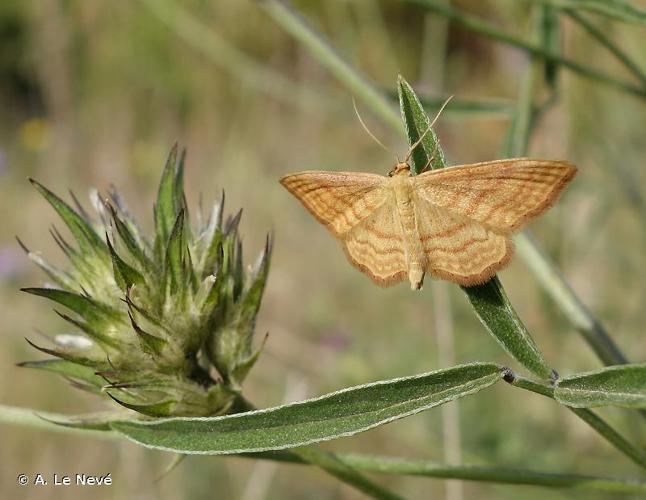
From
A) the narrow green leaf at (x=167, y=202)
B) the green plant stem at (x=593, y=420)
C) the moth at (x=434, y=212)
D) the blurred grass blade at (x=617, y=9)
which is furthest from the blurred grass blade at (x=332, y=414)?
the blurred grass blade at (x=617, y=9)

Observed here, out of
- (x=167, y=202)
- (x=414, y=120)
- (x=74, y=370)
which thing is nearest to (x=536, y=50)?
(x=414, y=120)

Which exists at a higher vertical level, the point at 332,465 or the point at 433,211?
the point at 433,211

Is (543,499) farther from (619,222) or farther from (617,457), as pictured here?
(619,222)

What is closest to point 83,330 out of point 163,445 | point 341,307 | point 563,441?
point 163,445

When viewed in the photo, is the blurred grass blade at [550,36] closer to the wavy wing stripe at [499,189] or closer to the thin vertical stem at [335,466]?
the wavy wing stripe at [499,189]

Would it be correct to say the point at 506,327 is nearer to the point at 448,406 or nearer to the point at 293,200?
the point at 448,406

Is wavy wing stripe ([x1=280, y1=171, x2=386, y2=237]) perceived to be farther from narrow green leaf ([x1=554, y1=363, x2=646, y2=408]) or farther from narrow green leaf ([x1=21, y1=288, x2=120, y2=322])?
narrow green leaf ([x1=554, y1=363, x2=646, y2=408])
